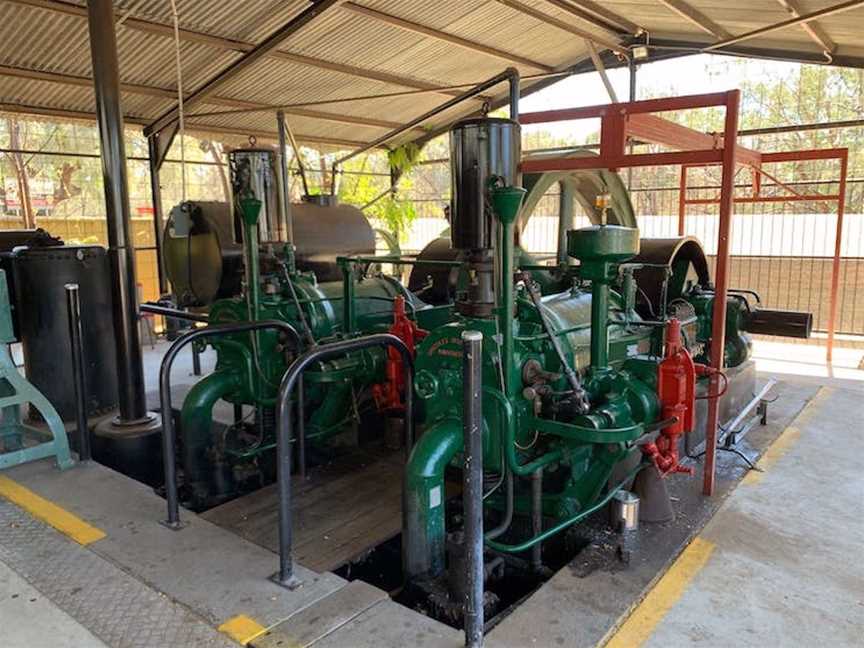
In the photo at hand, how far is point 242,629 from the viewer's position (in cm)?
229

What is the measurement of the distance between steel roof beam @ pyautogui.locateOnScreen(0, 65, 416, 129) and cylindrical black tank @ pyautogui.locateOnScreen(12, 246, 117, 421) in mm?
2588

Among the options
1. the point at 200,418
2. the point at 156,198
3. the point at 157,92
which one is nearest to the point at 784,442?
the point at 200,418

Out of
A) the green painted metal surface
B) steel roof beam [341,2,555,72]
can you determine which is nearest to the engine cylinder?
the green painted metal surface

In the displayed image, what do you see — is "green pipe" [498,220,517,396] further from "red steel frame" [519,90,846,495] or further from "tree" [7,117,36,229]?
"tree" [7,117,36,229]

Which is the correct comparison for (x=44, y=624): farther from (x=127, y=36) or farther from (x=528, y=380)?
(x=127, y=36)

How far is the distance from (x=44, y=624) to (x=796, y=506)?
3424mm

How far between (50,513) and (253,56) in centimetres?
502

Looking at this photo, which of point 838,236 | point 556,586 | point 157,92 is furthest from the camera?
point 157,92

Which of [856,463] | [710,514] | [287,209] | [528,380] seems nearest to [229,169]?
[287,209]

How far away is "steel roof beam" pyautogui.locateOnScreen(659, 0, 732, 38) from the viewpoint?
659 centimetres

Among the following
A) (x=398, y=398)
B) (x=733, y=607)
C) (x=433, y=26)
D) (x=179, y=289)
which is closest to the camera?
(x=733, y=607)

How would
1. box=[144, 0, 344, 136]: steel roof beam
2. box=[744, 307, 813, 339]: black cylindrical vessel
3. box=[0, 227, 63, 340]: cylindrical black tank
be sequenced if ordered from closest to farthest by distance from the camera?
1. box=[744, 307, 813, 339]: black cylindrical vessel
2. box=[0, 227, 63, 340]: cylindrical black tank
3. box=[144, 0, 344, 136]: steel roof beam

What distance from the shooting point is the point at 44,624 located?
2.38 metres

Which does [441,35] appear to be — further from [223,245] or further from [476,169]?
[476,169]
